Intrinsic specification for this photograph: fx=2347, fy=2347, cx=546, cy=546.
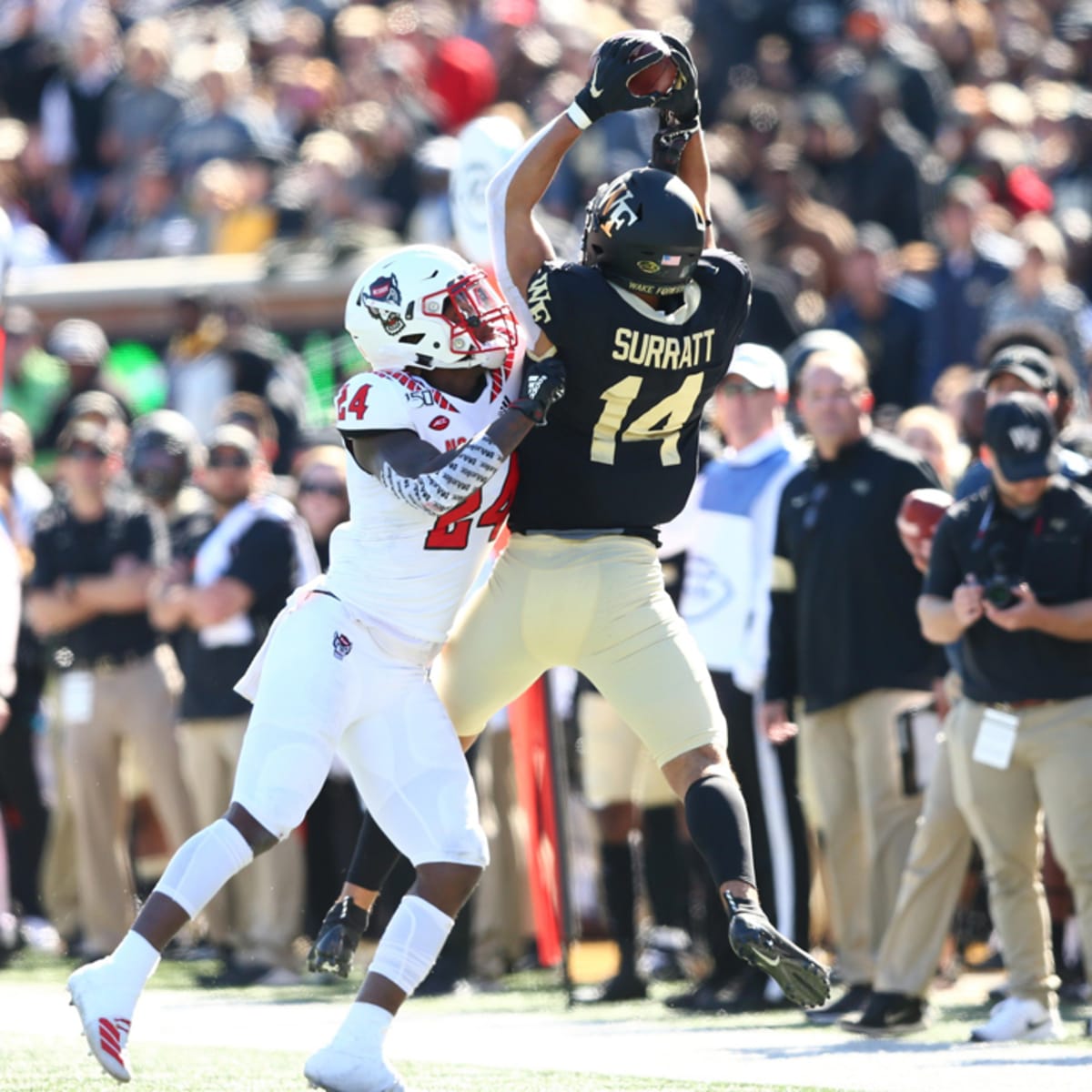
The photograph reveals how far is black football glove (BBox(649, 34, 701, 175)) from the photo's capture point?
5664mm

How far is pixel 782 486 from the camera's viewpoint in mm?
8242

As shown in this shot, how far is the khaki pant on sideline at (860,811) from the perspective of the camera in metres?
7.77

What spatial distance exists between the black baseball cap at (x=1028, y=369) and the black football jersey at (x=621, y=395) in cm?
206

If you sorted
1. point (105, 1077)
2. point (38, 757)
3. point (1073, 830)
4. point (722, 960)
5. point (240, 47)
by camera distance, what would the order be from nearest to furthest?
point (105, 1077) < point (1073, 830) < point (722, 960) < point (38, 757) < point (240, 47)

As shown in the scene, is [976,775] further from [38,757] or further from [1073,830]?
[38,757]

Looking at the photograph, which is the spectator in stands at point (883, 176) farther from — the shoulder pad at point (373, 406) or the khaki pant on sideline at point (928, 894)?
the shoulder pad at point (373, 406)

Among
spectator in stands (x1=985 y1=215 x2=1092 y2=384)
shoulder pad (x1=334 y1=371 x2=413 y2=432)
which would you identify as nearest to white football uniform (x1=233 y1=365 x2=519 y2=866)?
shoulder pad (x1=334 y1=371 x2=413 y2=432)

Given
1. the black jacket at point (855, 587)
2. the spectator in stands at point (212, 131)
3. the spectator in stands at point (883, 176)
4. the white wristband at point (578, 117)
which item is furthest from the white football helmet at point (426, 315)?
the spectator in stands at point (212, 131)

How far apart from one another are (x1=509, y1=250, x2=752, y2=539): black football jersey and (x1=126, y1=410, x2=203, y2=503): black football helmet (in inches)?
188

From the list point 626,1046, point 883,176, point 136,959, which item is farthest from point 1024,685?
point 883,176

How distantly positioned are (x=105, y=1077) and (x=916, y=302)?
6844mm

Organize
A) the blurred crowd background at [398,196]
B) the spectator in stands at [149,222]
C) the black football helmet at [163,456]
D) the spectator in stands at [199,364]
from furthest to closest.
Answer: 1. the spectator in stands at [149,222]
2. the spectator in stands at [199,364]
3. the blurred crowd background at [398,196]
4. the black football helmet at [163,456]

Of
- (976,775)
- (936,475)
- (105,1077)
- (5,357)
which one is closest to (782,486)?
(936,475)

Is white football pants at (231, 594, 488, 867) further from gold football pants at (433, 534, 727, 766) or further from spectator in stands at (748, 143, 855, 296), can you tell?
spectator in stands at (748, 143, 855, 296)
